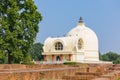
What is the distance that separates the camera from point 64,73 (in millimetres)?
17500

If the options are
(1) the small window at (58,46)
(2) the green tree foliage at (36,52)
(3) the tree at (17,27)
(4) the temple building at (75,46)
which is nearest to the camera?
(3) the tree at (17,27)

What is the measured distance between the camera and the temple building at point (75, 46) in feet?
185

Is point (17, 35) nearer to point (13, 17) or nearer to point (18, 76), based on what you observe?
point (13, 17)

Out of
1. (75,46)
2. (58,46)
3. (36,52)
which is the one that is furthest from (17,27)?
(36,52)

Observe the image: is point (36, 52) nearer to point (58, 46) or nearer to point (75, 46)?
point (58, 46)

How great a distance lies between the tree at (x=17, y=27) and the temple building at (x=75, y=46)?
25.9 metres

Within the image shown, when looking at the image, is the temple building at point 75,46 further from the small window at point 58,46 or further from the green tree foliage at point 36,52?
the green tree foliage at point 36,52

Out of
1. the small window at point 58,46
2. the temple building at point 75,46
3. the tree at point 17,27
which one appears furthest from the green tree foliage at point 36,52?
the tree at point 17,27

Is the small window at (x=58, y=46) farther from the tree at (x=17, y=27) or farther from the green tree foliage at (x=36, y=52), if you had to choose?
the tree at (x=17, y=27)

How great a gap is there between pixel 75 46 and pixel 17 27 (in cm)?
2853

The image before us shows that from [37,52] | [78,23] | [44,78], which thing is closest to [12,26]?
[44,78]

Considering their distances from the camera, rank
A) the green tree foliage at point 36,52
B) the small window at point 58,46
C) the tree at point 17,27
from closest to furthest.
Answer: the tree at point 17,27, the small window at point 58,46, the green tree foliage at point 36,52

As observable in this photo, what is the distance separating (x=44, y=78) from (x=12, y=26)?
1522 cm

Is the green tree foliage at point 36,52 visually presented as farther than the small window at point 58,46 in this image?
Yes
